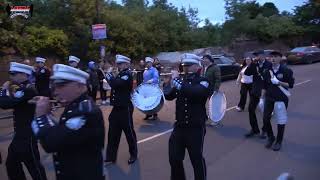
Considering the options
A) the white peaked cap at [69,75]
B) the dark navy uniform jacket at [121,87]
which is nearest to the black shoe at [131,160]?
the dark navy uniform jacket at [121,87]

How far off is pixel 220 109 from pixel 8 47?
11.4m

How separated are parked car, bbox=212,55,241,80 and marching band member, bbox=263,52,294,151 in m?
Result: 16.5

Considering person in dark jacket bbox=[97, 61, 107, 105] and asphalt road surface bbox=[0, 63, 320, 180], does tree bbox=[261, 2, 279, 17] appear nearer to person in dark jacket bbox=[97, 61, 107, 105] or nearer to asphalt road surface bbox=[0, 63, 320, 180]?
person in dark jacket bbox=[97, 61, 107, 105]

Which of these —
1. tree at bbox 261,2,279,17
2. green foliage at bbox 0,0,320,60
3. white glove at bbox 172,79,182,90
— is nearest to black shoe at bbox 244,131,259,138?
white glove at bbox 172,79,182,90

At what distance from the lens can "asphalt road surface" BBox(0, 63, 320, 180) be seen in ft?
26.9

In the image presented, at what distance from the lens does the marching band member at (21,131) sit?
6.23 meters

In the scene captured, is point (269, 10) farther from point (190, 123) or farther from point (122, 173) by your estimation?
point (190, 123)

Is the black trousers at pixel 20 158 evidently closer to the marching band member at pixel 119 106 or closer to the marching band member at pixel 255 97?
the marching band member at pixel 119 106

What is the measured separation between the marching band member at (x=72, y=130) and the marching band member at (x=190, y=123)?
2.37m

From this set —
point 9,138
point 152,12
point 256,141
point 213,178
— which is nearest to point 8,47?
point 9,138

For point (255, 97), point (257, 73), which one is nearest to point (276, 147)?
point (255, 97)

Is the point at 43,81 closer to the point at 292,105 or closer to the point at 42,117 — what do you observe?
the point at 292,105

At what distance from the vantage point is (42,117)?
4.19 metres

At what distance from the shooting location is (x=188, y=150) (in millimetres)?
6598
